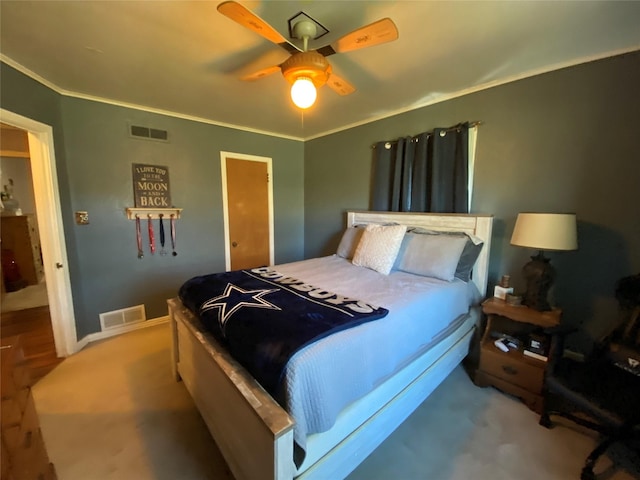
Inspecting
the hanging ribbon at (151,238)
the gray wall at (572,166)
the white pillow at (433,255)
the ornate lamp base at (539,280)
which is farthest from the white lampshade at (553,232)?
the hanging ribbon at (151,238)

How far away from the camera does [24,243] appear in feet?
14.2

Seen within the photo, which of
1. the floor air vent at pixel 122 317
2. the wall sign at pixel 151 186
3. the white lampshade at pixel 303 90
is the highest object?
the white lampshade at pixel 303 90

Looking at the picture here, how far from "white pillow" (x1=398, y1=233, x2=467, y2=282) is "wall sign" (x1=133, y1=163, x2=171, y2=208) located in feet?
8.76

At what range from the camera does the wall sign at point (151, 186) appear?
Result: 9.26 ft

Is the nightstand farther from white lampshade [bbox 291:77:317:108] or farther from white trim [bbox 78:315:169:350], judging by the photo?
white trim [bbox 78:315:169:350]

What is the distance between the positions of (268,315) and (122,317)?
2408 millimetres

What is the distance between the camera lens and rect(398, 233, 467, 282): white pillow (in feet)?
7.04

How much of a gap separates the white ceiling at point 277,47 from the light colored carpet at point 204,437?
7.90 feet

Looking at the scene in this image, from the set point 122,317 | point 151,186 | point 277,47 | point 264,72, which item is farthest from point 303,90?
point 122,317

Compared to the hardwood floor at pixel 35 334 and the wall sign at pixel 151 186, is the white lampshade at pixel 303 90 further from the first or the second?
the hardwood floor at pixel 35 334

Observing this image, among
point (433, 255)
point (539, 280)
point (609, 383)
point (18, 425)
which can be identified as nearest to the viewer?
point (18, 425)

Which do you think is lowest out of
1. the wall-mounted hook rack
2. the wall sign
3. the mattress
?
the mattress

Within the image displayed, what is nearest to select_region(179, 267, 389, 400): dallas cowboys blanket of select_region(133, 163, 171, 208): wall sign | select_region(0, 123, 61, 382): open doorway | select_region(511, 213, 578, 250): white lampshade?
select_region(511, 213, 578, 250): white lampshade

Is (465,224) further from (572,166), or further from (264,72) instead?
(264,72)
